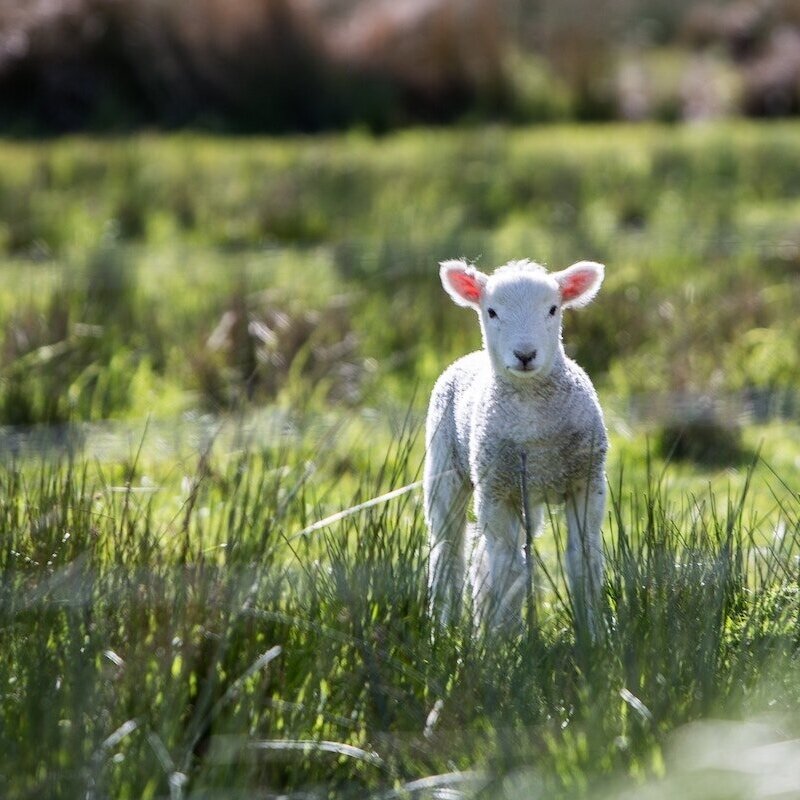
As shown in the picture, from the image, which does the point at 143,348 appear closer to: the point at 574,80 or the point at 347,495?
the point at 347,495

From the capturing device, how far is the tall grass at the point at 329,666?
10.5 feet

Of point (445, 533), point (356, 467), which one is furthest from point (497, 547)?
point (356, 467)

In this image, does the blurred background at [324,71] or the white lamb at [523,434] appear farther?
the blurred background at [324,71]

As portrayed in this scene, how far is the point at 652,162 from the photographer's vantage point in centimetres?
1387

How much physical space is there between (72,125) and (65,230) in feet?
14.4

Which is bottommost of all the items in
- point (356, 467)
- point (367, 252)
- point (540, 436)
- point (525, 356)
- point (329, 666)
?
point (329, 666)

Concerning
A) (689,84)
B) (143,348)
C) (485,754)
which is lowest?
(485,754)

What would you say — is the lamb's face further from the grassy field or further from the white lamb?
the grassy field

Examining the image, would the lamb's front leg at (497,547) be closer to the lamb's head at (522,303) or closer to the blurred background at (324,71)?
the lamb's head at (522,303)

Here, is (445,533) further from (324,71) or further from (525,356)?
(324,71)

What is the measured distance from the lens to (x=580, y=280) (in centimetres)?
447

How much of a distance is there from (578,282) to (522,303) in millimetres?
244

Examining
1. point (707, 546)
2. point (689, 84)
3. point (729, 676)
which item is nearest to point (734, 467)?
point (707, 546)

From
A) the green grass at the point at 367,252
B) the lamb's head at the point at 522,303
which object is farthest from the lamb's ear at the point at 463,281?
the green grass at the point at 367,252
